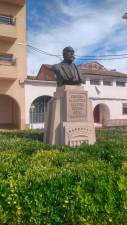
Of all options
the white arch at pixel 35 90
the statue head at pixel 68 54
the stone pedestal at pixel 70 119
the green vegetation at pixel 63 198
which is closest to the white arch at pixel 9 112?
the white arch at pixel 35 90

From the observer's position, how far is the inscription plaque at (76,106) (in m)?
10.5

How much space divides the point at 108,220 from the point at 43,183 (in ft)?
3.67

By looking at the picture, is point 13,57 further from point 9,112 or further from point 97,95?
point 97,95

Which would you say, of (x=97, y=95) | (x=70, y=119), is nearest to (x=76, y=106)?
(x=70, y=119)

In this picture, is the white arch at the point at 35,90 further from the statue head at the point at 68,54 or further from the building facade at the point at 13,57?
the statue head at the point at 68,54

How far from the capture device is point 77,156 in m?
6.73

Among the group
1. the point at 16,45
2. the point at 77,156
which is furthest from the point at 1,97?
the point at 77,156

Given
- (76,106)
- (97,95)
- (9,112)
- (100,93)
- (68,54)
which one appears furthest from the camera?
(100,93)

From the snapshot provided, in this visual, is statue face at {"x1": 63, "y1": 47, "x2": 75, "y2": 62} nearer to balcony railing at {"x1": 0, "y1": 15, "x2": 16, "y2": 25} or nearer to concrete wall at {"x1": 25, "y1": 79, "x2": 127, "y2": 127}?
balcony railing at {"x1": 0, "y1": 15, "x2": 16, "y2": 25}

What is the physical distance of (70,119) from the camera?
10547 mm

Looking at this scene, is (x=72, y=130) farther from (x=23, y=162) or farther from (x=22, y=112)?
(x=22, y=112)

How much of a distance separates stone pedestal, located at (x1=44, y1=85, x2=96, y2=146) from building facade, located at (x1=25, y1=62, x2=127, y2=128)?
14597 millimetres

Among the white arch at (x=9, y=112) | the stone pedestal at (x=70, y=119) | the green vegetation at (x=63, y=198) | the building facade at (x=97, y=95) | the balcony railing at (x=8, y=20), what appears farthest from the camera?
the building facade at (x=97, y=95)

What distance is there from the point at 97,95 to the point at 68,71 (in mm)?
19794
